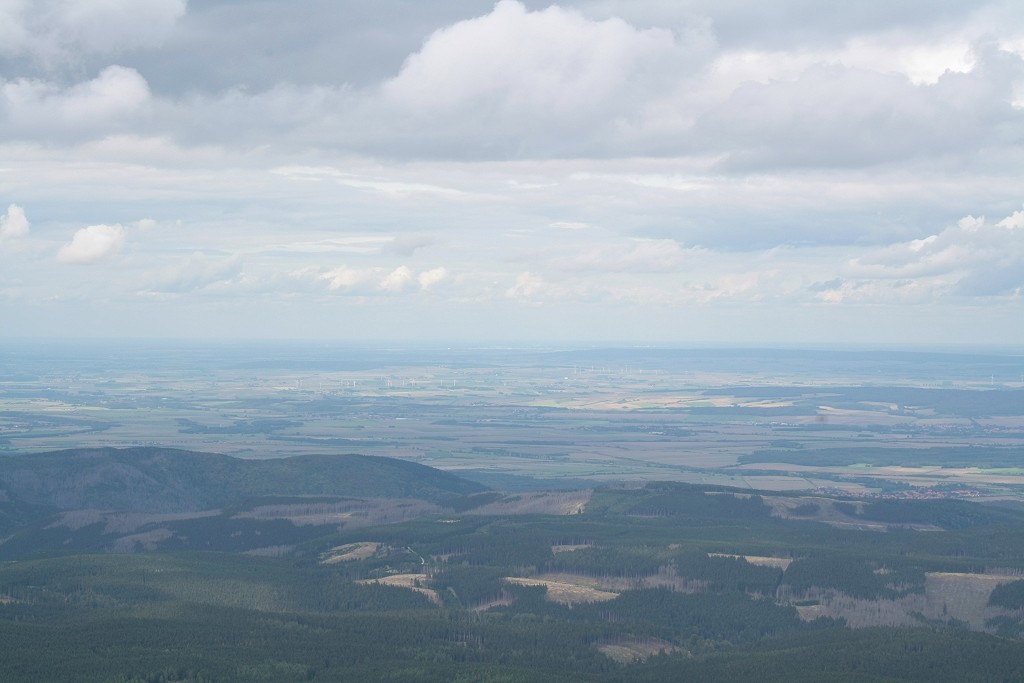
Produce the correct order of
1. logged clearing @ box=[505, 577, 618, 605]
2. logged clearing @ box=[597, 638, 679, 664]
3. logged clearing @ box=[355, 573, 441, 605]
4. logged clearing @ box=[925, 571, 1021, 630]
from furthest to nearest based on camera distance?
logged clearing @ box=[355, 573, 441, 605]
logged clearing @ box=[505, 577, 618, 605]
logged clearing @ box=[925, 571, 1021, 630]
logged clearing @ box=[597, 638, 679, 664]

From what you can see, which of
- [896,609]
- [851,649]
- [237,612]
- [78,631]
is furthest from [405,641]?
[896,609]

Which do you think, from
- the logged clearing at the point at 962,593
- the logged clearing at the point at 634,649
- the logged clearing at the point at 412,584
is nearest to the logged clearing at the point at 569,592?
the logged clearing at the point at 412,584

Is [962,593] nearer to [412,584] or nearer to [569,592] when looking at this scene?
[569,592]

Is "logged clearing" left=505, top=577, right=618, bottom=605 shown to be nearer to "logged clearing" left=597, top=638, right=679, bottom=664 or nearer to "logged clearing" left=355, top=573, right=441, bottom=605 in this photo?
"logged clearing" left=355, top=573, right=441, bottom=605

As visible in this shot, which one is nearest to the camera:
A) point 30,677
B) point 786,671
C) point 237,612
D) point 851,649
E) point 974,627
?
point 30,677

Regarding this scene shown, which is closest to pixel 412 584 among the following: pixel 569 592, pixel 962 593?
pixel 569 592

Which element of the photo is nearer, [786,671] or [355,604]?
[786,671]

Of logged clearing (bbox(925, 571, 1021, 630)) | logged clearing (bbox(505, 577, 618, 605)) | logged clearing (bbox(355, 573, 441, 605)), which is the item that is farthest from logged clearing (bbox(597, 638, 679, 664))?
logged clearing (bbox(925, 571, 1021, 630))

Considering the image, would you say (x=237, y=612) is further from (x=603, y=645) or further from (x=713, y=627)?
(x=713, y=627)
